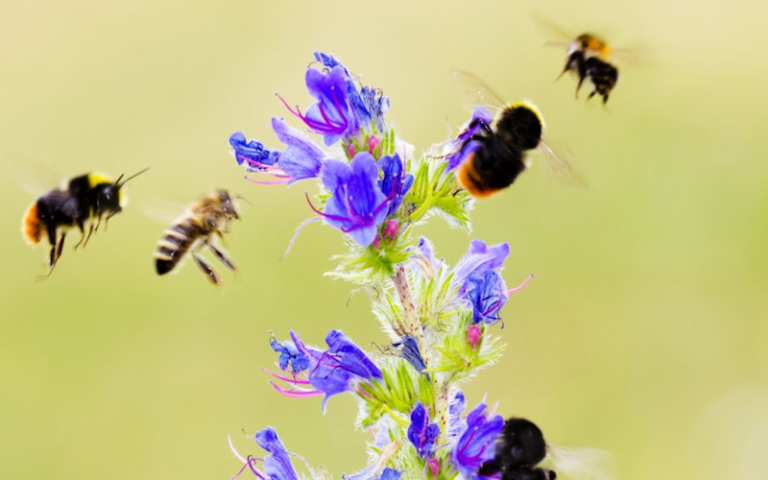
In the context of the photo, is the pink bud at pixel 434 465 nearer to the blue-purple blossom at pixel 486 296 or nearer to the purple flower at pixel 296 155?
the blue-purple blossom at pixel 486 296

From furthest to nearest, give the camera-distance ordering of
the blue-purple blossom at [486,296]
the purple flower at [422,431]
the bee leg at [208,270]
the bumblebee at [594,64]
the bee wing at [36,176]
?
1. the bumblebee at [594,64]
2. the bee wing at [36,176]
3. the bee leg at [208,270]
4. the blue-purple blossom at [486,296]
5. the purple flower at [422,431]

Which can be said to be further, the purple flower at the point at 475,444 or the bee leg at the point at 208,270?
the bee leg at the point at 208,270

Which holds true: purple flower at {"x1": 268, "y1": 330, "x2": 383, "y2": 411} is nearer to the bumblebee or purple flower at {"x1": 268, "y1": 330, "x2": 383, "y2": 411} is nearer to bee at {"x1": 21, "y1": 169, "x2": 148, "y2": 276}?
bee at {"x1": 21, "y1": 169, "x2": 148, "y2": 276}

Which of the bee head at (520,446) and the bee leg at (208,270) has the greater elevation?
the bee leg at (208,270)

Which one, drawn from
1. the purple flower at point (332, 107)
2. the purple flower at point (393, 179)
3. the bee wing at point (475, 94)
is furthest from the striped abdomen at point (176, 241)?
the purple flower at point (393, 179)

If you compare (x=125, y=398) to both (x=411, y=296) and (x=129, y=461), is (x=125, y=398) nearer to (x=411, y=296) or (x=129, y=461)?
(x=129, y=461)

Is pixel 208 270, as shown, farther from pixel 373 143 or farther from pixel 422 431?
pixel 422 431
